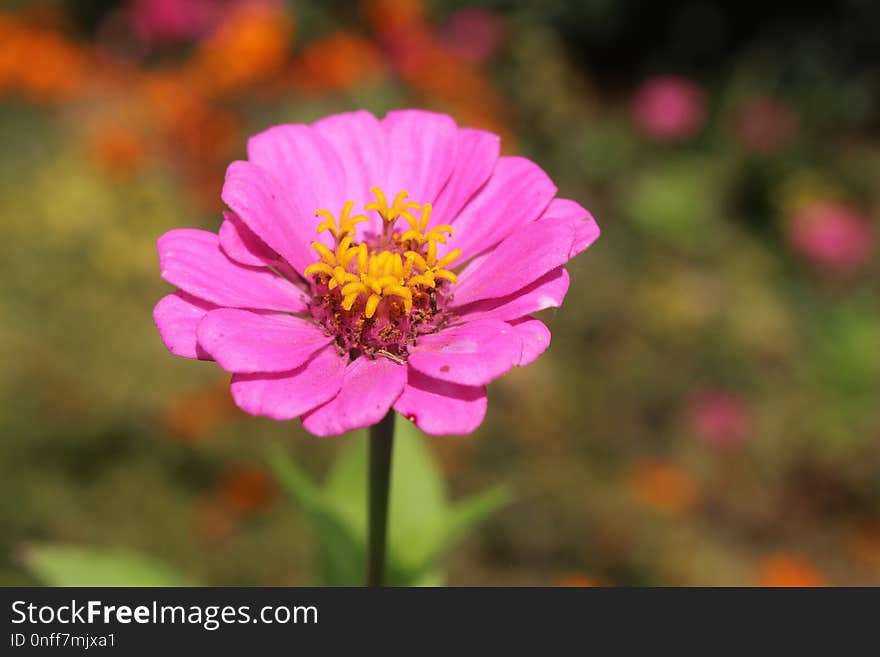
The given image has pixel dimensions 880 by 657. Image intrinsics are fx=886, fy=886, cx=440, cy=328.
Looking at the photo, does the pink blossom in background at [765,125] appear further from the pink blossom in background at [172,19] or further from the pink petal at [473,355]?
the pink petal at [473,355]

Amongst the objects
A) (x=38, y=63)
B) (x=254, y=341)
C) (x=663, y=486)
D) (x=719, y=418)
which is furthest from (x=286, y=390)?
(x=38, y=63)

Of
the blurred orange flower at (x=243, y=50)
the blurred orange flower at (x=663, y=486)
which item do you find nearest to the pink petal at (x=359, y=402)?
the blurred orange flower at (x=663, y=486)

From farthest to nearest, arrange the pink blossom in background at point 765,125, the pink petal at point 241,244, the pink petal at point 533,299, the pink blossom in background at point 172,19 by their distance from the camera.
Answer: the pink blossom in background at point 172,19, the pink blossom in background at point 765,125, the pink petal at point 241,244, the pink petal at point 533,299

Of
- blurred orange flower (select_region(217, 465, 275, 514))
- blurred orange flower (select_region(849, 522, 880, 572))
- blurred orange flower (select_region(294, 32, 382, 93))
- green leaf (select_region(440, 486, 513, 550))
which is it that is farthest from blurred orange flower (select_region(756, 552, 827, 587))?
blurred orange flower (select_region(294, 32, 382, 93))

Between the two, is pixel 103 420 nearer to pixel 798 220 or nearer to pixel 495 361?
pixel 495 361

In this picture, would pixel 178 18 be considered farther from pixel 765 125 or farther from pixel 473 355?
pixel 473 355
